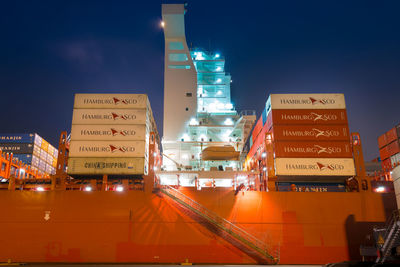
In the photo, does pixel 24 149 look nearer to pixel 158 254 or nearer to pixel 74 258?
pixel 74 258

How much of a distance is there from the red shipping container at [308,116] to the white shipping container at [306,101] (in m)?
0.29

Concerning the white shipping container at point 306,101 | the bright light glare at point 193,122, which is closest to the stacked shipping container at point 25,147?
the bright light glare at point 193,122

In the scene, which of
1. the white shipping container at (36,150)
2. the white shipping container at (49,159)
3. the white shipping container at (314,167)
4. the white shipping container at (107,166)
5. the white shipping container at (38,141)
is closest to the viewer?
the white shipping container at (314,167)

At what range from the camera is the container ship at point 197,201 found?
14727 millimetres

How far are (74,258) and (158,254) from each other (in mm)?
3971

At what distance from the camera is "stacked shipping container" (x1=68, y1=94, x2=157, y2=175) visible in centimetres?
1709

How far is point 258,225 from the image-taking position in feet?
50.7

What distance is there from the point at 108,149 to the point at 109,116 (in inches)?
83.8

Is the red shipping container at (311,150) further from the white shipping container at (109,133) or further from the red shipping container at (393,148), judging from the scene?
the white shipping container at (109,133)

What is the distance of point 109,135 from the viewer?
17.8 metres

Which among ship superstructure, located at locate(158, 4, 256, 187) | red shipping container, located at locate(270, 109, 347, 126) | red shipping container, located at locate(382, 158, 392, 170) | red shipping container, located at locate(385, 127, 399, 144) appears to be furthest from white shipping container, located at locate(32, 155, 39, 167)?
red shipping container, located at locate(385, 127, 399, 144)

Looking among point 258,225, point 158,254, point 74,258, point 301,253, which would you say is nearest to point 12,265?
point 74,258

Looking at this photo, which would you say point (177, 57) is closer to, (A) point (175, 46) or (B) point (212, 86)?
(A) point (175, 46)

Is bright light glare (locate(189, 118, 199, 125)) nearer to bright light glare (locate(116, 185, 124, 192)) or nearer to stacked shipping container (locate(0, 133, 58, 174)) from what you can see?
bright light glare (locate(116, 185, 124, 192))
